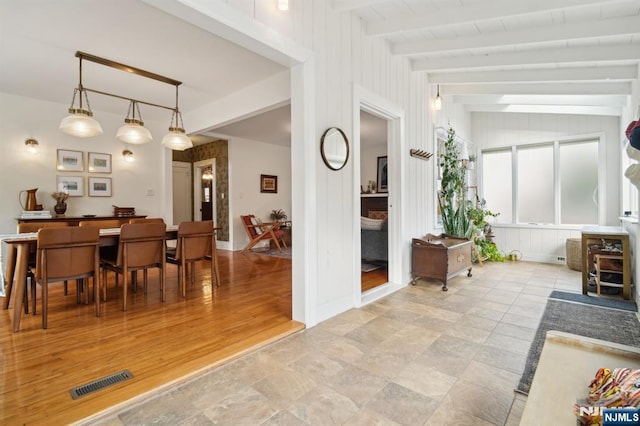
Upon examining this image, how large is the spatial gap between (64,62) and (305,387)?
14.3ft

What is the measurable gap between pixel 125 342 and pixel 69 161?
4131 mm

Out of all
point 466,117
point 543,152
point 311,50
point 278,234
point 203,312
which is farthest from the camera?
point 278,234

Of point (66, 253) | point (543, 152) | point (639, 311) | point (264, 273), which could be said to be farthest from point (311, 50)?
point (543, 152)

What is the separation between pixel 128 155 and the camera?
5.69 m

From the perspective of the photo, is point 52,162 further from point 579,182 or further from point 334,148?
point 579,182

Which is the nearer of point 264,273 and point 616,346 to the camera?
point 616,346

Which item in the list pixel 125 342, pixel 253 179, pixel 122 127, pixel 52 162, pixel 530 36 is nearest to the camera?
pixel 125 342

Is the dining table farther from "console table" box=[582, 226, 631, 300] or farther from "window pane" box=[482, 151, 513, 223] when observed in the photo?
"window pane" box=[482, 151, 513, 223]

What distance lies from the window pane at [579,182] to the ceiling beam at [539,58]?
233cm

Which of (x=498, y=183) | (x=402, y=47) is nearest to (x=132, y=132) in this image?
(x=402, y=47)

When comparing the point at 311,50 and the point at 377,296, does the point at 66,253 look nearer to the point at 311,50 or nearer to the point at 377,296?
the point at 311,50

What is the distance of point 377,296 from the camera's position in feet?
11.5

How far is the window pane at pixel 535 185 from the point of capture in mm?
5668

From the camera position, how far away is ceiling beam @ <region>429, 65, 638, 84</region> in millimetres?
3645
